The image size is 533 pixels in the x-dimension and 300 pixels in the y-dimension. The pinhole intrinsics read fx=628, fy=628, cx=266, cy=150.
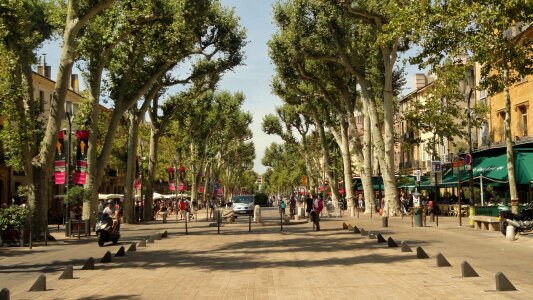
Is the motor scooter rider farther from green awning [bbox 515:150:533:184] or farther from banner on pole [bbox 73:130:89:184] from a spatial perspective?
green awning [bbox 515:150:533:184]

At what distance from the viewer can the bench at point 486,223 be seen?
2490 cm

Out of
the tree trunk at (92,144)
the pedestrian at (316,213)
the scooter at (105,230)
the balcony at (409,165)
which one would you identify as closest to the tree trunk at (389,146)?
the pedestrian at (316,213)

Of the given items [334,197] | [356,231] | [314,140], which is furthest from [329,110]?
[356,231]

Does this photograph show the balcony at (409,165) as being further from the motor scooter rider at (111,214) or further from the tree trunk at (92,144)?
the motor scooter rider at (111,214)

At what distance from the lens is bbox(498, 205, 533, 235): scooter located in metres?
21.3

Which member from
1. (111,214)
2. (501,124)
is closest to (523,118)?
(501,124)

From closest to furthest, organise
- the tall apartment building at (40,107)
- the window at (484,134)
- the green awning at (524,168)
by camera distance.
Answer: the green awning at (524,168) → the window at (484,134) → the tall apartment building at (40,107)

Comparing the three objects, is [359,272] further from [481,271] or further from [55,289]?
[55,289]

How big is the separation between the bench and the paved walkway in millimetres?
3072

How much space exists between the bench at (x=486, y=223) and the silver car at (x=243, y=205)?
100 feet

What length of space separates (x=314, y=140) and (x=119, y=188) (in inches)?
1071

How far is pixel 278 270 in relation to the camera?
535 inches

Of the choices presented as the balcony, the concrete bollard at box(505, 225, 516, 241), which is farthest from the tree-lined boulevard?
the balcony

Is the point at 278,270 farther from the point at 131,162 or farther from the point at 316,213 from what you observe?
the point at 131,162
